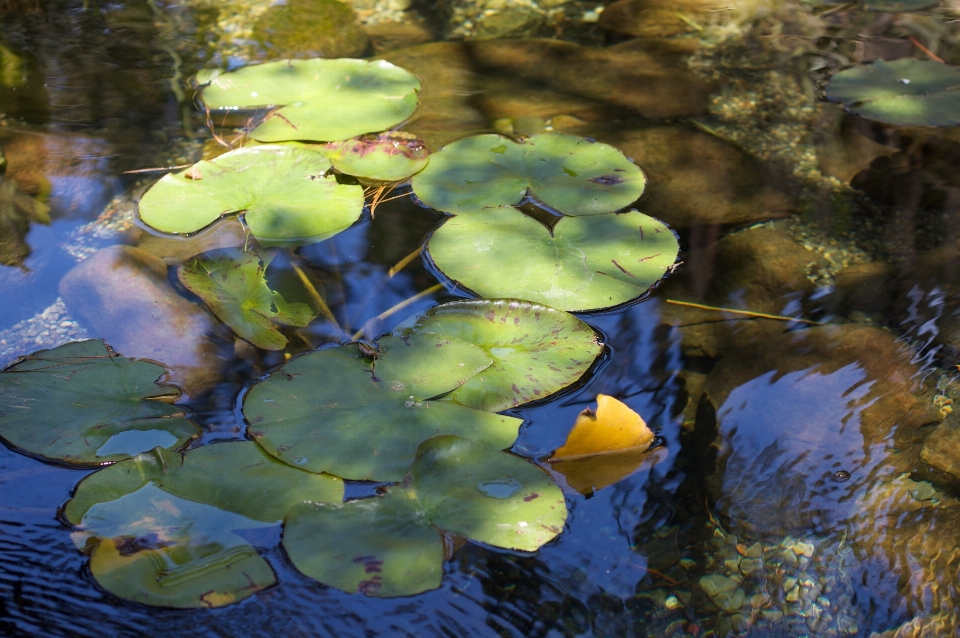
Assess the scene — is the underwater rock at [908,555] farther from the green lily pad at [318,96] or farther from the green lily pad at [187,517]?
the green lily pad at [318,96]

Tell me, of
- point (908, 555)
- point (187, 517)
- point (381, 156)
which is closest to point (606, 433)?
point (908, 555)

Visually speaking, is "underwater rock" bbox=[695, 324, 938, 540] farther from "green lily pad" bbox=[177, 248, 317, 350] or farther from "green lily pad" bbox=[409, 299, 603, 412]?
"green lily pad" bbox=[177, 248, 317, 350]

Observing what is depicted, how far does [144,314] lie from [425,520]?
2.88ft

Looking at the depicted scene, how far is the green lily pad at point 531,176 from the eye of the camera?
190 cm

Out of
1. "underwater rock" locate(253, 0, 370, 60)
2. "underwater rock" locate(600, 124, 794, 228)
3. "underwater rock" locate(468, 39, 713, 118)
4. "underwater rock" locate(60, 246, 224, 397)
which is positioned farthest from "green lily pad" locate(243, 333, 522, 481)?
"underwater rock" locate(253, 0, 370, 60)

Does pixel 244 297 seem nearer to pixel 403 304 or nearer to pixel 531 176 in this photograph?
pixel 403 304

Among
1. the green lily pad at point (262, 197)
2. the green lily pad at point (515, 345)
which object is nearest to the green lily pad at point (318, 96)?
the green lily pad at point (262, 197)

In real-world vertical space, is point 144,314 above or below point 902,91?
below

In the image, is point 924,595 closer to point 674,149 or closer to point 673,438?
point 673,438

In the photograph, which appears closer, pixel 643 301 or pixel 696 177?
pixel 643 301

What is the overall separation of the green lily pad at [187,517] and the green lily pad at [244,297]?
1.07ft

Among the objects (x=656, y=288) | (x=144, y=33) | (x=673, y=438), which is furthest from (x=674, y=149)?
(x=144, y=33)

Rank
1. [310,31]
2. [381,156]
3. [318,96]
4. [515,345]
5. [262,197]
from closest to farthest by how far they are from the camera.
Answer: [515,345] → [262,197] → [381,156] → [318,96] → [310,31]

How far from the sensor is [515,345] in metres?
1.52
